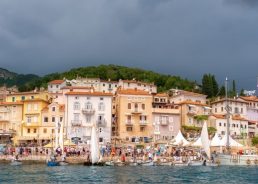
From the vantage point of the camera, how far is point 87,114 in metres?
83.7

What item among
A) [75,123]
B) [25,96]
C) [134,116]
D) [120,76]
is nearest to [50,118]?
[75,123]

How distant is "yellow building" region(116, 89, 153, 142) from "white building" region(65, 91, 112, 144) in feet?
7.89

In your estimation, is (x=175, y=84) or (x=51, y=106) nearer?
(x=51, y=106)

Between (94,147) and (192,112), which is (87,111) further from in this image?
(94,147)

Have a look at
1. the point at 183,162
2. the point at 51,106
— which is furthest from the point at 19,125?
the point at 183,162

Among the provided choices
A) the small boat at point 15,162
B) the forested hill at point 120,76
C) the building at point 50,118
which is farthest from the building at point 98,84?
the small boat at point 15,162

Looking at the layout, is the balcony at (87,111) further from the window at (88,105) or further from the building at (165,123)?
the building at (165,123)

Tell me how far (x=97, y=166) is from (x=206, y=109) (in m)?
44.9

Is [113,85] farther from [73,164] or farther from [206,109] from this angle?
[73,164]

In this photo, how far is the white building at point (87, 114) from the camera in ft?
271

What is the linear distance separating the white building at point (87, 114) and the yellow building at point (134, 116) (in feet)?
7.89

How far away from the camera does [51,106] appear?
84812mm

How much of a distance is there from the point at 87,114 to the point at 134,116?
8620 mm

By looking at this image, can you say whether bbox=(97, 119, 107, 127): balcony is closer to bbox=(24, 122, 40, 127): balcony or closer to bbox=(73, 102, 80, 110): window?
bbox=(73, 102, 80, 110): window
